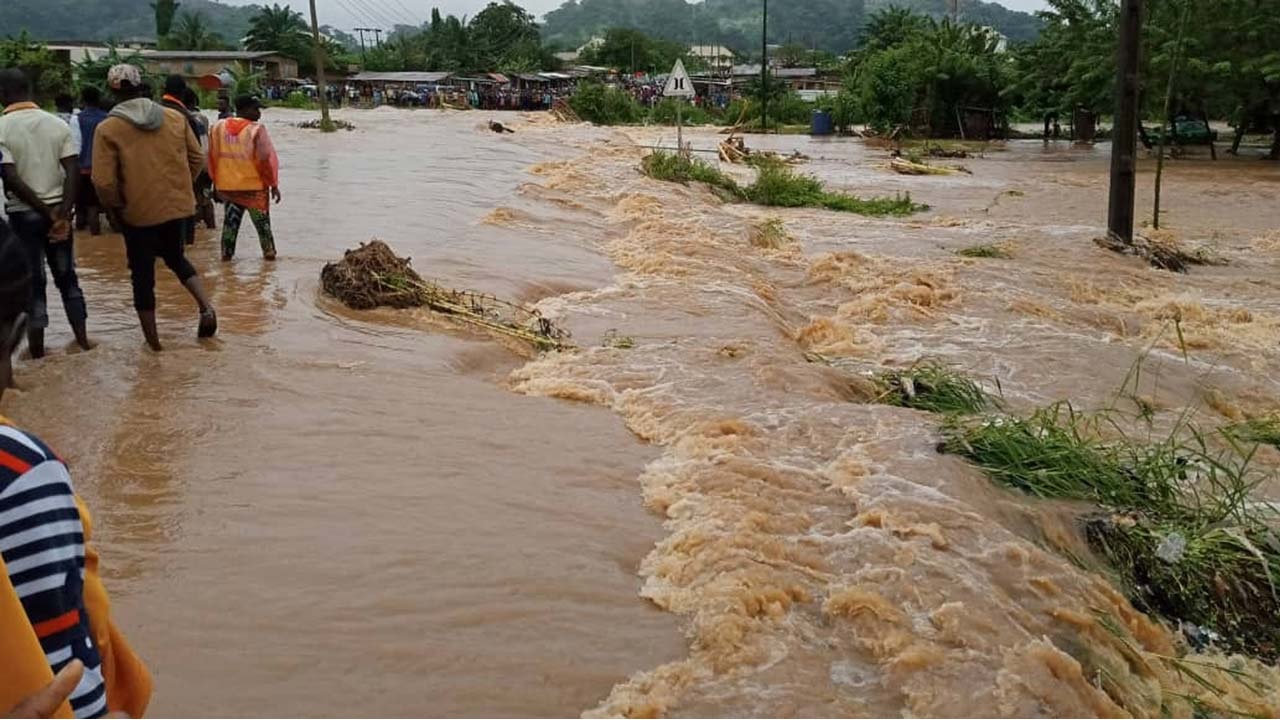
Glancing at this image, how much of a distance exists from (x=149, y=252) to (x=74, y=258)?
2387 millimetres

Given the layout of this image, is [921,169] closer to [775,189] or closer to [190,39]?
[775,189]

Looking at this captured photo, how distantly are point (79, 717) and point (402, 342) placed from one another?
583cm

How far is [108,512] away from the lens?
451cm

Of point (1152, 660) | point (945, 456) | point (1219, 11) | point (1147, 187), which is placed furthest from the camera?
point (1219, 11)

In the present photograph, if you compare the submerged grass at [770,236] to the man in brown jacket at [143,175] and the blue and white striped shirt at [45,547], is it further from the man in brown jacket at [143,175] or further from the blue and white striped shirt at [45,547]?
the blue and white striped shirt at [45,547]

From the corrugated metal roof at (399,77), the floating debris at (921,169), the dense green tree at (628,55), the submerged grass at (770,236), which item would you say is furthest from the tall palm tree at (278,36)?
the submerged grass at (770,236)

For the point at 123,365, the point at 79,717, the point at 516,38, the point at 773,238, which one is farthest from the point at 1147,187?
the point at 516,38

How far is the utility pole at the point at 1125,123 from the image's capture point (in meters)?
12.5

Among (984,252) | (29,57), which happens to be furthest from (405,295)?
(29,57)

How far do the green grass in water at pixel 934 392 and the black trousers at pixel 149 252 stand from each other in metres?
4.51

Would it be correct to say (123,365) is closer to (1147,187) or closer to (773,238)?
(773,238)

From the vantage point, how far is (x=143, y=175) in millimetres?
6191

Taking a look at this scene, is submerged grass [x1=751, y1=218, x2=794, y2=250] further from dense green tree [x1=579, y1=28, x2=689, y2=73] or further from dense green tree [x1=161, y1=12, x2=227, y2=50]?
dense green tree [x1=579, y1=28, x2=689, y2=73]

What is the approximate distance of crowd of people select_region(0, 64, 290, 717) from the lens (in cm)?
151
